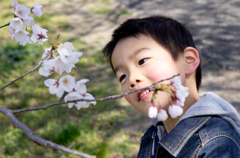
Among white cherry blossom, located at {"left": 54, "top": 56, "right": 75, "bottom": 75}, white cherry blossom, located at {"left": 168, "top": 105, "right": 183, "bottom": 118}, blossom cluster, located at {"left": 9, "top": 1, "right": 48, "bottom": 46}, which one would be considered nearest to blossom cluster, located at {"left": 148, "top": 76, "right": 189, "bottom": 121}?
white cherry blossom, located at {"left": 168, "top": 105, "right": 183, "bottom": 118}

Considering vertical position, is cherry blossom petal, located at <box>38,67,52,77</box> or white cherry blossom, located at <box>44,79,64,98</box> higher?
cherry blossom petal, located at <box>38,67,52,77</box>

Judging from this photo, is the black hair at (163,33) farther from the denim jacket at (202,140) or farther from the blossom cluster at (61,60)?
the blossom cluster at (61,60)

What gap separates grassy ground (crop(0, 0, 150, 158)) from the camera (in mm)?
2680

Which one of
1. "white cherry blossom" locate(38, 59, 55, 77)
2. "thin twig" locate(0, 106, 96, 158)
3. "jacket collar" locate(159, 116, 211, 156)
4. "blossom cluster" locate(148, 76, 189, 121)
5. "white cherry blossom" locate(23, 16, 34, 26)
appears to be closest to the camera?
"thin twig" locate(0, 106, 96, 158)

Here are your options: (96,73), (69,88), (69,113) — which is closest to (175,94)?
(69,88)

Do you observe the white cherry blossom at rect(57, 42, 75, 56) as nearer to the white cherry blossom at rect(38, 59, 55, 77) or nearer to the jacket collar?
the white cherry blossom at rect(38, 59, 55, 77)

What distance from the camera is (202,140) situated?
1.19m

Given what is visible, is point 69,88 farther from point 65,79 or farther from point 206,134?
point 206,134

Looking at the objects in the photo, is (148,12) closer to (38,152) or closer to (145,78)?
(38,152)

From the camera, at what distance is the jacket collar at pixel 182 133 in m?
1.26

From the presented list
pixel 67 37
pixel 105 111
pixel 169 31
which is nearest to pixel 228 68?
pixel 105 111

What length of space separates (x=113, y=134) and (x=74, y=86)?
6.78 feet

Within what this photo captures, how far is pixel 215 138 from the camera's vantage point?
3.83 ft

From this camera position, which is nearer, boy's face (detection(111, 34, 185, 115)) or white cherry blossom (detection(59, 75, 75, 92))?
white cherry blossom (detection(59, 75, 75, 92))
